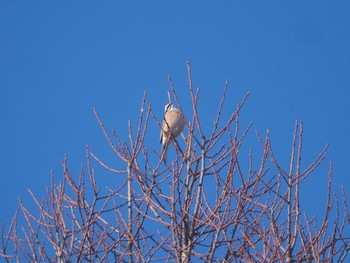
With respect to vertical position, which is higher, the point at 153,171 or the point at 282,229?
the point at 153,171

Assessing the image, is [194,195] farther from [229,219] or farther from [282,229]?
[282,229]

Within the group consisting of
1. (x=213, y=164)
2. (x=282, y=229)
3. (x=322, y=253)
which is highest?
(x=213, y=164)

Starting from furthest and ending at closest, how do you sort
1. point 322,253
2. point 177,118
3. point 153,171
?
point 177,118 → point 153,171 → point 322,253

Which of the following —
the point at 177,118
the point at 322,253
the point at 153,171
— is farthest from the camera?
the point at 177,118

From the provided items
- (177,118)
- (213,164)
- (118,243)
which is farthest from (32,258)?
(177,118)

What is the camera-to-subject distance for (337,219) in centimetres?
398

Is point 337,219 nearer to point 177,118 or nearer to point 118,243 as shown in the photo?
point 118,243

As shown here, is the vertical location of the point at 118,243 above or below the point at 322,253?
above

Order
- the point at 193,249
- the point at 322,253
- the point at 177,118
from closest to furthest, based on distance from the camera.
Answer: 1. the point at 322,253
2. the point at 193,249
3. the point at 177,118

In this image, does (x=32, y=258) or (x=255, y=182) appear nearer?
(x=255, y=182)

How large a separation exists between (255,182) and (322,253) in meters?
0.58

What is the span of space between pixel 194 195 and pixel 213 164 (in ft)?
0.75

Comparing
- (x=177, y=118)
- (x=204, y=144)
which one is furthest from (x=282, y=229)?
(x=177, y=118)

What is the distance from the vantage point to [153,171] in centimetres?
444
